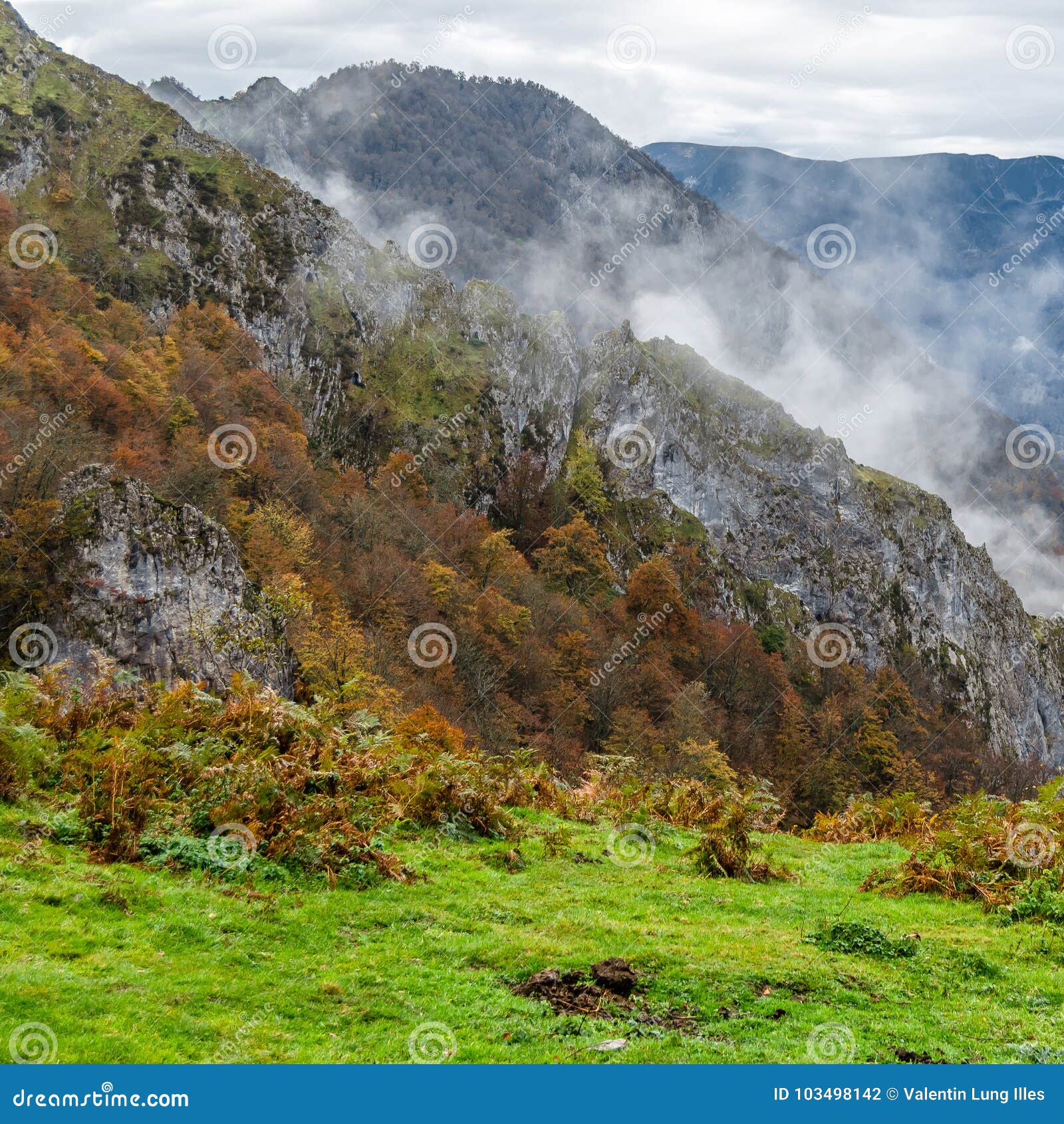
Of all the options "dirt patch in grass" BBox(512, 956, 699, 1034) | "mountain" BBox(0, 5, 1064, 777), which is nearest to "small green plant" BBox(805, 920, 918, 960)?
"dirt patch in grass" BBox(512, 956, 699, 1034)

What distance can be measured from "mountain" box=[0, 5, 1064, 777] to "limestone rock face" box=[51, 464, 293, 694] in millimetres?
98

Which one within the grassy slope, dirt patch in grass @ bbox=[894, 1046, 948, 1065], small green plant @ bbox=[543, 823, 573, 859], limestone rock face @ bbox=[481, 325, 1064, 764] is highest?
limestone rock face @ bbox=[481, 325, 1064, 764]

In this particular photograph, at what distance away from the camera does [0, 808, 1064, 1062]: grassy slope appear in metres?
6.76

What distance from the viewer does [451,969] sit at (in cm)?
852

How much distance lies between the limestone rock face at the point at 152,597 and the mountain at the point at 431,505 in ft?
0.32

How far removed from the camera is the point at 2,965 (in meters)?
6.85

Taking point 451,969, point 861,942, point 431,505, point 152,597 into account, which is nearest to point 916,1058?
point 861,942

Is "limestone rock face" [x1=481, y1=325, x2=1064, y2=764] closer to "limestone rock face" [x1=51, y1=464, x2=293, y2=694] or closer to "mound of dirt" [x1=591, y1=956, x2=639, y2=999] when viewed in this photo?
"limestone rock face" [x1=51, y1=464, x2=293, y2=694]

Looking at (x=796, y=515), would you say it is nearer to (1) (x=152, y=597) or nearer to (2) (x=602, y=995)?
(1) (x=152, y=597)

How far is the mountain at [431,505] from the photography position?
3203 cm

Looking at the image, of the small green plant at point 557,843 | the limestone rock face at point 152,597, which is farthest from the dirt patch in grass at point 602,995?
the limestone rock face at point 152,597

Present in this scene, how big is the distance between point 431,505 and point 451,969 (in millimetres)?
74833
